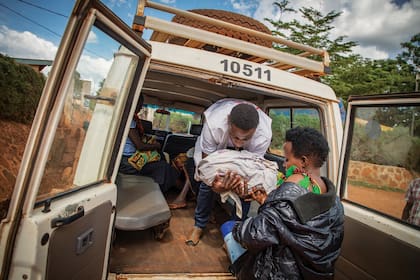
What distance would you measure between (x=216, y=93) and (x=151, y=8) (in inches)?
87.1

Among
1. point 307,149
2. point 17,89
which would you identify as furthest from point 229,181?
point 17,89

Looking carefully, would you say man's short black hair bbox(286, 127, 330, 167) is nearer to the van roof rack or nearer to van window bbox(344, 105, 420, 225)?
van window bbox(344, 105, 420, 225)

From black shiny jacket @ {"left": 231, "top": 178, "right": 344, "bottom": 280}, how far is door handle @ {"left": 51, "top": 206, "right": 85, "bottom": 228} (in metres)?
1.00

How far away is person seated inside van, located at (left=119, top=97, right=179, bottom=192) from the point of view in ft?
11.5

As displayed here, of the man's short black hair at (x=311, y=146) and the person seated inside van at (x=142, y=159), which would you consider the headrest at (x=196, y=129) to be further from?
the man's short black hair at (x=311, y=146)

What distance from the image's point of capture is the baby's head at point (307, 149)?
179 centimetres

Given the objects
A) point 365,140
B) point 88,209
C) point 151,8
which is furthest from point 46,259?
point 365,140

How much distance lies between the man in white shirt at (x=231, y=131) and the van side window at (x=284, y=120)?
3.36ft

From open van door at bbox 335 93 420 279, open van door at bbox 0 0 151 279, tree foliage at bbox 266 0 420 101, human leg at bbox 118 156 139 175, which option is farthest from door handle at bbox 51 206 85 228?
tree foliage at bbox 266 0 420 101

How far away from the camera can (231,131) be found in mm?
2510

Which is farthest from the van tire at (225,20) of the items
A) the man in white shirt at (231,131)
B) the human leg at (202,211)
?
the human leg at (202,211)

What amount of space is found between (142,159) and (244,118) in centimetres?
189

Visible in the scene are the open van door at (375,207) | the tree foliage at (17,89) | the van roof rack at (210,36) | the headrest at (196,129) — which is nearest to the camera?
the open van door at (375,207)

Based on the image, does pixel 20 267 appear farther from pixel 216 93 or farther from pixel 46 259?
pixel 216 93
